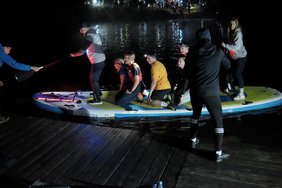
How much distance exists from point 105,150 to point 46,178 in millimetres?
1376

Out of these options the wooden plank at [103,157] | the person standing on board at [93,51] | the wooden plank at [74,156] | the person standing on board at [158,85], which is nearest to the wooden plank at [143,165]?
the wooden plank at [103,157]

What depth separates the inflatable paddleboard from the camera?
970 cm

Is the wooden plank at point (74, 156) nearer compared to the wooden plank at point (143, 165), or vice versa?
the wooden plank at point (143, 165)

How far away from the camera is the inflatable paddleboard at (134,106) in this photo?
31.8ft

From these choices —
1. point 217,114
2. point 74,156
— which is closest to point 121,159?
point 74,156

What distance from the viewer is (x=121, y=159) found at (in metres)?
6.14

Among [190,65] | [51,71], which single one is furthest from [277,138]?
[51,71]

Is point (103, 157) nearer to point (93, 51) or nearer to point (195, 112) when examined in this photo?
point (195, 112)

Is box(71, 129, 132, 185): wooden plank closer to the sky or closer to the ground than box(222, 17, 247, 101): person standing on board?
closer to the ground

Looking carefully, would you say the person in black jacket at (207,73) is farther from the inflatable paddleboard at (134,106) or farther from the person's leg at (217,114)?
the inflatable paddleboard at (134,106)

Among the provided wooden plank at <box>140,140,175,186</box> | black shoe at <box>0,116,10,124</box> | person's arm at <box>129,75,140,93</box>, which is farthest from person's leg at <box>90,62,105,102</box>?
wooden plank at <box>140,140,175,186</box>

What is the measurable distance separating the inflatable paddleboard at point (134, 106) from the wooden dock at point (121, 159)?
1988mm

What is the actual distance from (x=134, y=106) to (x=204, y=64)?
4657 mm

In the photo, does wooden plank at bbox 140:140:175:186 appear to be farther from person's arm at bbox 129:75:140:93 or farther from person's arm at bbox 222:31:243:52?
person's arm at bbox 222:31:243:52
